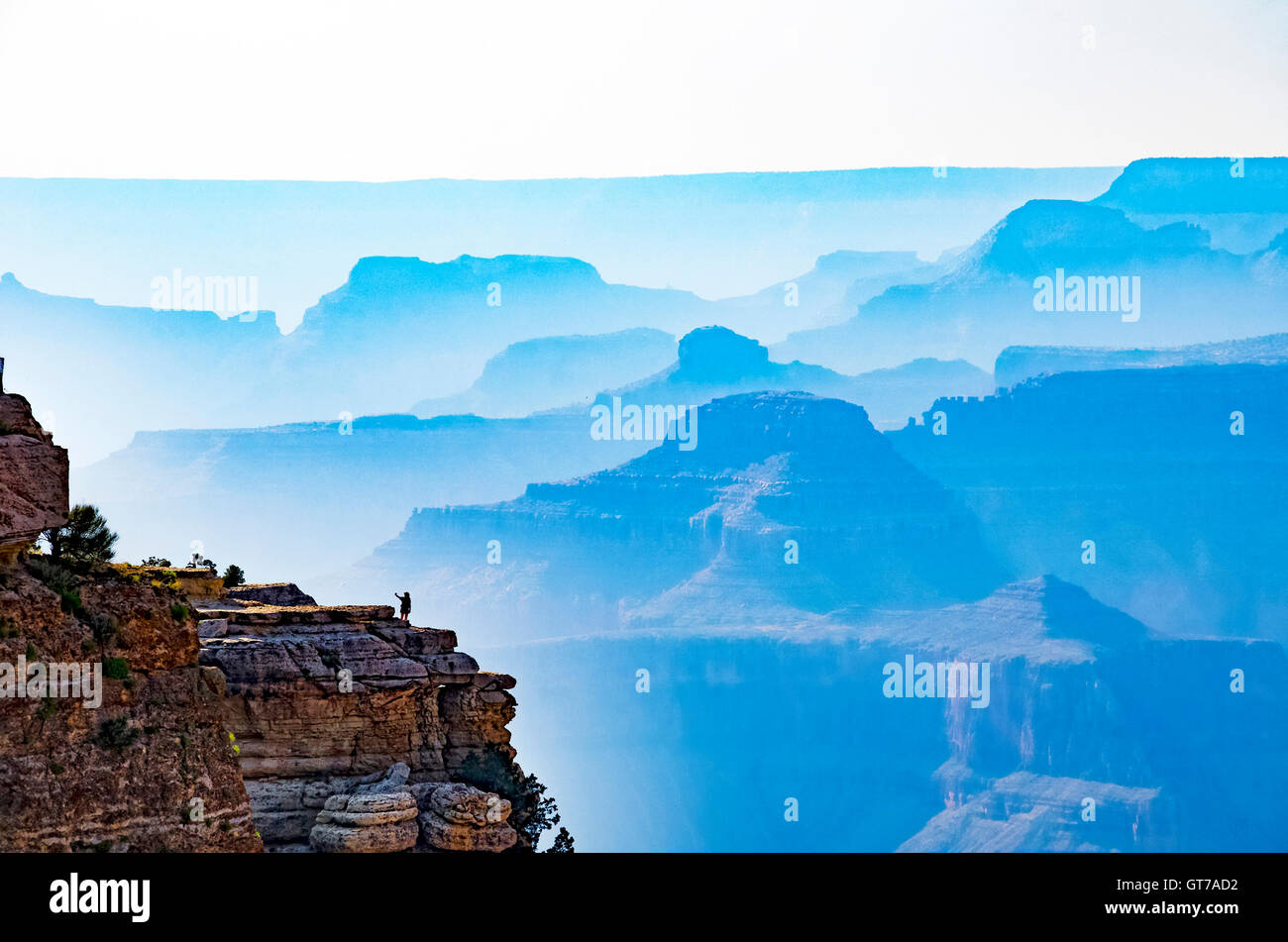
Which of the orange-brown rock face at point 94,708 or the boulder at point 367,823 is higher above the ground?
the orange-brown rock face at point 94,708

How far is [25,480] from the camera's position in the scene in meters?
20.7

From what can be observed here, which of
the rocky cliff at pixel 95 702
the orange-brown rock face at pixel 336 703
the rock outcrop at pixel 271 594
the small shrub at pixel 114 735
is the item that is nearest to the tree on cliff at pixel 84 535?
the rocky cliff at pixel 95 702

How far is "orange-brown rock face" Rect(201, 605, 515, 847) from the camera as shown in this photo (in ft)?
125

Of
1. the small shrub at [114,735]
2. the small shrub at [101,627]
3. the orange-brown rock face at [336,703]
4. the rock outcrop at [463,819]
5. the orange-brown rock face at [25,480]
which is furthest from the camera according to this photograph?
the orange-brown rock face at [336,703]

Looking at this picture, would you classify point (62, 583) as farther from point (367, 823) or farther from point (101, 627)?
point (367, 823)

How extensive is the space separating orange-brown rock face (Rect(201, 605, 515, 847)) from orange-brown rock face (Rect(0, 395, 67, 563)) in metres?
15.5

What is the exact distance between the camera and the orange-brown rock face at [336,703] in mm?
38094

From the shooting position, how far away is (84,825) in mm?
20969

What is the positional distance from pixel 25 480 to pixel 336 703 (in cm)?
1927

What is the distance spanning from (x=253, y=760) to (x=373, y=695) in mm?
2854

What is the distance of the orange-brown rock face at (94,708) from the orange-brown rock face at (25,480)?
2 centimetres

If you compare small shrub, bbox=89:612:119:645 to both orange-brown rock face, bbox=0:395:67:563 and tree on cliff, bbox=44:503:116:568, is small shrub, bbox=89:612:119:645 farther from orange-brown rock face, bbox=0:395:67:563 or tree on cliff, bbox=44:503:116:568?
tree on cliff, bbox=44:503:116:568

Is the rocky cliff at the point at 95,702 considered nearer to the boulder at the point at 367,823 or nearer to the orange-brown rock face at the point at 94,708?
the orange-brown rock face at the point at 94,708
